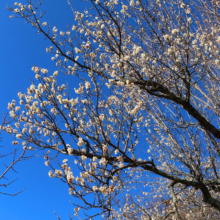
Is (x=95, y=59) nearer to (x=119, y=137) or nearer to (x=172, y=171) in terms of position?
(x=119, y=137)

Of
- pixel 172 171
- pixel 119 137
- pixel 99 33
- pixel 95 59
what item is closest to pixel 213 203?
pixel 172 171

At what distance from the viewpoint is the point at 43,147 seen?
3.31 meters

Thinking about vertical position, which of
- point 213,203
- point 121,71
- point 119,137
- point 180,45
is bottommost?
point 213,203

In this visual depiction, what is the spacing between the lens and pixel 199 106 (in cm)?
442

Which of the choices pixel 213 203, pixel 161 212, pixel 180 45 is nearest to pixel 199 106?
pixel 180 45

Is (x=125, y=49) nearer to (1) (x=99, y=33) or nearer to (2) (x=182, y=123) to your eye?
(1) (x=99, y=33)

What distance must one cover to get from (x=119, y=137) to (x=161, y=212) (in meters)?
5.66

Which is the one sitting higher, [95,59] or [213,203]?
[95,59]

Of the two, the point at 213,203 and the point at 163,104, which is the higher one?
the point at 163,104

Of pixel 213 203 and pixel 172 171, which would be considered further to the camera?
pixel 172 171

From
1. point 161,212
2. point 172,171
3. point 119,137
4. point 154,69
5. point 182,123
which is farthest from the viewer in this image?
point 161,212

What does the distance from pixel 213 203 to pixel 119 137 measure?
7.39 ft

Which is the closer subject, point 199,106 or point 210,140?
point 210,140

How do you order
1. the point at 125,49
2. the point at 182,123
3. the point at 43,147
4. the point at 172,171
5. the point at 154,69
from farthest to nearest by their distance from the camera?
the point at 125,49
the point at 172,171
the point at 182,123
the point at 154,69
the point at 43,147
